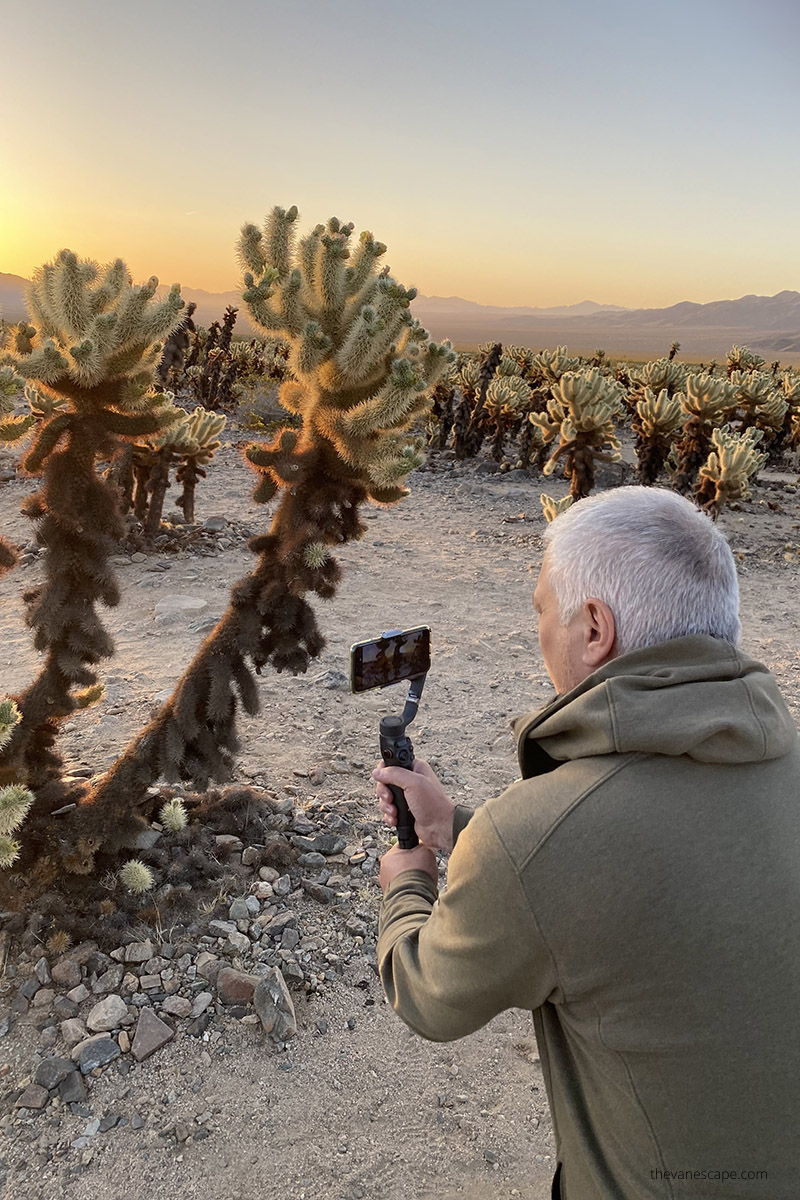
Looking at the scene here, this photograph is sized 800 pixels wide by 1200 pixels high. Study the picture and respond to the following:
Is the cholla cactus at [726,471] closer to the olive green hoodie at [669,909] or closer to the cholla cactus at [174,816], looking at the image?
the cholla cactus at [174,816]

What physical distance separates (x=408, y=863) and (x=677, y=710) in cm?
89

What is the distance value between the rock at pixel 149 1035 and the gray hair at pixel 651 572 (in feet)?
7.71

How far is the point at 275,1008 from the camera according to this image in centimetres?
295

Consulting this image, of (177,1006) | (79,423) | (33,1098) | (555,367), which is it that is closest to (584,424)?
(555,367)

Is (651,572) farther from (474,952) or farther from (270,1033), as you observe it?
(270,1033)

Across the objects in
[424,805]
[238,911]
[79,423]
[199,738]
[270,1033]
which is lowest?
[270,1033]

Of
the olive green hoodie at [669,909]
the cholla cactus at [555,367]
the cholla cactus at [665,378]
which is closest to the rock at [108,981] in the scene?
the olive green hoodie at [669,909]

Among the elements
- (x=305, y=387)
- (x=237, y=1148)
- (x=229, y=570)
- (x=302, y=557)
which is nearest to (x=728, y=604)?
(x=302, y=557)

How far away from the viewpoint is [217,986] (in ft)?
10.1

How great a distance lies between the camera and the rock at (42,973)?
300 cm

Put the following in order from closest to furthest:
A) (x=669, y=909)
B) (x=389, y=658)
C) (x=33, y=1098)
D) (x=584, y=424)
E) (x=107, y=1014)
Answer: (x=669, y=909), (x=389, y=658), (x=33, y=1098), (x=107, y=1014), (x=584, y=424)

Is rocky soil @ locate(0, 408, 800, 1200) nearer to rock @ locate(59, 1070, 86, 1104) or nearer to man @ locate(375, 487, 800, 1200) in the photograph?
rock @ locate(59, 1070, 86, 1104)

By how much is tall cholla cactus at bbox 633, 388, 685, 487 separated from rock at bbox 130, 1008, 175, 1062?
1246 centimetres

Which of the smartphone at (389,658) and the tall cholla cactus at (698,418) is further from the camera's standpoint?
the tall cholla cactus at (698,418)
